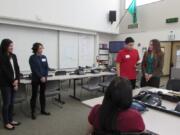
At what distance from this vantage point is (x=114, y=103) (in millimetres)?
1164

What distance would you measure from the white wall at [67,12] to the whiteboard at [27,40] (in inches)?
17.3

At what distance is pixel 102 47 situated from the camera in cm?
911

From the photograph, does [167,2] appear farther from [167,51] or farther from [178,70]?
[178,70]

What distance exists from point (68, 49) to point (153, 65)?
482cm

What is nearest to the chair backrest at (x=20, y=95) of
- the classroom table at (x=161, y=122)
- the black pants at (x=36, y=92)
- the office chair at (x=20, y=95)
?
the office chair at (x=20, y=95)

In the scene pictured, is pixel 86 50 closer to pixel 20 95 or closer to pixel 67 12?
pixel 67 12

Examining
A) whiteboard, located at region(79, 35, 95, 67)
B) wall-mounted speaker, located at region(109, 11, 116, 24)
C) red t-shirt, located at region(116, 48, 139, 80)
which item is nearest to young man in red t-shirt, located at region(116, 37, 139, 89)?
red t-shirt, located at region(116, 48, 139, 80)

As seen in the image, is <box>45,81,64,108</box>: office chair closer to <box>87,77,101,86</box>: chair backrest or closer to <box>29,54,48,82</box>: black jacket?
<box>29,54,48,82</box>: black jacket

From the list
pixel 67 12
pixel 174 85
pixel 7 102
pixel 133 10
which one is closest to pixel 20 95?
pixel 7 102

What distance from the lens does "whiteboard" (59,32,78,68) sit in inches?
287

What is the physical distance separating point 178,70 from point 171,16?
240cm

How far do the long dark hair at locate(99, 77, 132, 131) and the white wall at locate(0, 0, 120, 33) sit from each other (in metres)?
5.33

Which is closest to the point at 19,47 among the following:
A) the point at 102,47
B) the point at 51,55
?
the point at 51,55

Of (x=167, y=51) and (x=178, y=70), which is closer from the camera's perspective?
(x=178, y=70)
